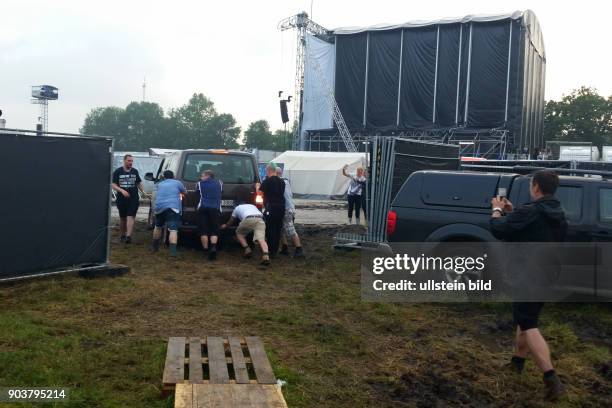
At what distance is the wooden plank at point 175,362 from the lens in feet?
15.5

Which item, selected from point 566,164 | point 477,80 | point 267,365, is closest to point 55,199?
point 267,365

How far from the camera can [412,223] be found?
867 centimetres

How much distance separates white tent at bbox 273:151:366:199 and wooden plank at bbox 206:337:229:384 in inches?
1075

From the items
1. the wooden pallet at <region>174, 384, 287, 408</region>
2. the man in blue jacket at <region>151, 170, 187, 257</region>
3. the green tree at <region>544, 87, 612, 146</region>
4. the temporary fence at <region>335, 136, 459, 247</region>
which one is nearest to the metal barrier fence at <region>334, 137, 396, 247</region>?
the temporary fence at <region>335, 136, 459, 247</region>

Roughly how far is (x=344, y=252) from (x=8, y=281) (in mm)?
6206

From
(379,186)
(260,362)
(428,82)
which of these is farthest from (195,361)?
(428,82)

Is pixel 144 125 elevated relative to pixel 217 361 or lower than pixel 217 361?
elevated

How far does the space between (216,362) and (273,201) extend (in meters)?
6.06

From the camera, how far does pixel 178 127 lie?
11781 cm

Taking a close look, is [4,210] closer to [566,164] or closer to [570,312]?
[570,312]

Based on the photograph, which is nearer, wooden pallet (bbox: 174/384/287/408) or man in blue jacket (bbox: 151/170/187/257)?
wooden pallet (bbox: 174/384/287/408)

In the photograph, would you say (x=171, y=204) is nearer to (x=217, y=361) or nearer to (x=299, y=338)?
(x=299, y=338)

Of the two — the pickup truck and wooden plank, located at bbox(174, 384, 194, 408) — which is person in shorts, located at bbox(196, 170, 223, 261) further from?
wooden plank, located at bbox(174, 384, 194, 408)

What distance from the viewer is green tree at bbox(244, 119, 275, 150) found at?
102625 mm
